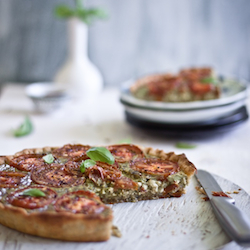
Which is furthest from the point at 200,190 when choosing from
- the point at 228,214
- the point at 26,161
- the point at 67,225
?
the point at 26,161

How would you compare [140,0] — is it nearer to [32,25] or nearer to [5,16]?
[32,25]

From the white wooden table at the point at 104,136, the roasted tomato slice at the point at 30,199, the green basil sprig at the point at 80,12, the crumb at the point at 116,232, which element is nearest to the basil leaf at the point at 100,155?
the roasted tomato slice at the point at 30,199

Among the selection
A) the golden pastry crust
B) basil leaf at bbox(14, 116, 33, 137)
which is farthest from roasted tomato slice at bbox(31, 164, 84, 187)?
basil leaf at bbox(14, 116, 33, 137)

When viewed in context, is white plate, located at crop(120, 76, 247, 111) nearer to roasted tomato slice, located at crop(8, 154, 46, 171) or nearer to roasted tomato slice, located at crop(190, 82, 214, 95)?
roasted tomato slice, located at crop(190, 82, 214, 95)

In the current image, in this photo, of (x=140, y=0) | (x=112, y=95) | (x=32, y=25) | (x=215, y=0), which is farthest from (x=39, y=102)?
(x=215, y=0)

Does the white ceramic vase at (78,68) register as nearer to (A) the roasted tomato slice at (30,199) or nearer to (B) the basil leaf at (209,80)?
(B) the basil leaf at (209,80)

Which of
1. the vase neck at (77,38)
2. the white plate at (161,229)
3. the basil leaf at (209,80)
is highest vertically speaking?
the vase neck at (77,38)
